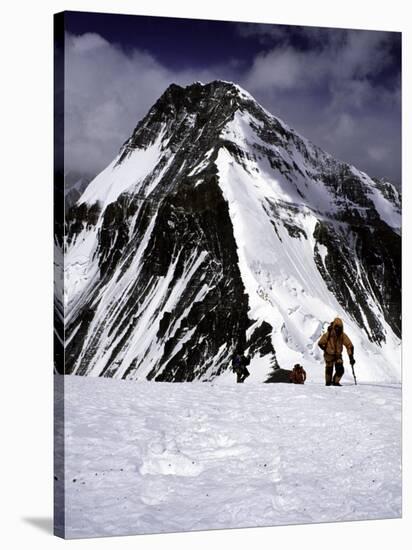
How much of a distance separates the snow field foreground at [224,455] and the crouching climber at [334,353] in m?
0.23

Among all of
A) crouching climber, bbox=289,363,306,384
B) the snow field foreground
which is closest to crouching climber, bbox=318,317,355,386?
the snow field foreground

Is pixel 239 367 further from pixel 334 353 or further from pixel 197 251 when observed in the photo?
pixel 197 251

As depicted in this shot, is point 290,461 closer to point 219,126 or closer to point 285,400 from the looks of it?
point 285,400

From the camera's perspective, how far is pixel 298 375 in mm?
18875

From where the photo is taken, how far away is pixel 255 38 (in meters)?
18.4

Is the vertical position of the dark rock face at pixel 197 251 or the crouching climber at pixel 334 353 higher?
the dark rock face at pixel 197 251

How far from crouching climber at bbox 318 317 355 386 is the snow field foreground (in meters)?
0.23

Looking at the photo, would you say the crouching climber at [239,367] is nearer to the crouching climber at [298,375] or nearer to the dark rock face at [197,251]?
the dark rock face at [197,251]

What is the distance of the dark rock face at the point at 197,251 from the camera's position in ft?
58.9

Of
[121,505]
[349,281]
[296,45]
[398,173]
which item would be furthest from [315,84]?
[121,505]

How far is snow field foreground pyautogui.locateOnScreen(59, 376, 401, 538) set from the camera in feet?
53.4

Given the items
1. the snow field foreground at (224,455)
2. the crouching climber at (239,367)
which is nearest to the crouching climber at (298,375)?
the snow field foreground at (224,455)

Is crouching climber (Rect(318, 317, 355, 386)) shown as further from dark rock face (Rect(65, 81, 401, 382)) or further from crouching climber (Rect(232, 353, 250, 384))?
crouching climber (Rect(232, 353, 250, 384))

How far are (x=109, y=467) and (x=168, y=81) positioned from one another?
19.6ft
